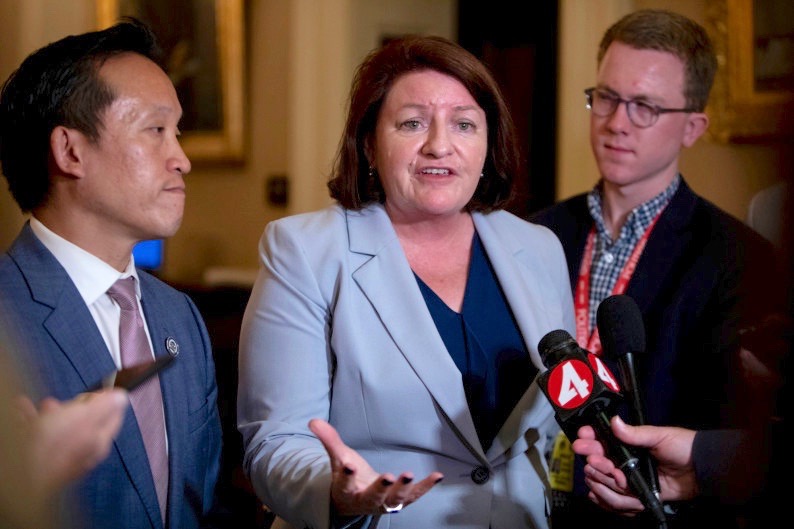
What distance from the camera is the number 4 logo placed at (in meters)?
1.27

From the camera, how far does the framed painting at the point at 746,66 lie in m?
2.55

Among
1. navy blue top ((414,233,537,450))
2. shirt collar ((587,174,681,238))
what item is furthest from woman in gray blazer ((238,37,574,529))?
shirt collar ((587,174,681,238))

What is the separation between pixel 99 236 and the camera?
128 cm

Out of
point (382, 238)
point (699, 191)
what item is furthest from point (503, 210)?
point (699, 191)

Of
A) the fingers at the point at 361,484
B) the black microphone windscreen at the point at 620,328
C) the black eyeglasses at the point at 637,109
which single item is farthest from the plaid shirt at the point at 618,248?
the fingers at the point at 361,484

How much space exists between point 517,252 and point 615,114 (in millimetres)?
538

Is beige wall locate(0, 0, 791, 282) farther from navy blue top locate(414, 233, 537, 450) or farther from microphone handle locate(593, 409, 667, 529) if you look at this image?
microphone handle locate(593, 409, 667, 529)

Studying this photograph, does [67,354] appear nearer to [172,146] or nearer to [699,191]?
[172,146]

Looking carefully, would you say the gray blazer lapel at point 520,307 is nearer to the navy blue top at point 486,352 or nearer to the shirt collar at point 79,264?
the navy blue top at point 486,352

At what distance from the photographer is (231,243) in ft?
15.7

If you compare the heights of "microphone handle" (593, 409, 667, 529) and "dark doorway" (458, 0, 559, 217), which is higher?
"dark doorway" (458, 0, 559, 217)

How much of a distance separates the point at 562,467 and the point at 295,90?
9.77 feet

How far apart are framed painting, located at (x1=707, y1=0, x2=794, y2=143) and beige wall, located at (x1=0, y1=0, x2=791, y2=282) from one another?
Result: 0.44 metres

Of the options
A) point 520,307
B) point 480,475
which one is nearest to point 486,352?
point 520,307
